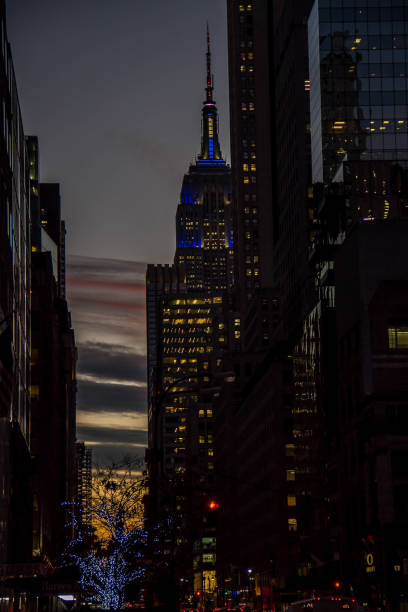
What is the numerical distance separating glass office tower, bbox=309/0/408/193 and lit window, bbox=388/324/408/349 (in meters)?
47.7

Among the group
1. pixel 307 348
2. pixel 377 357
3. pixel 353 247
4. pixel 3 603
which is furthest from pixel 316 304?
pixel 3 603

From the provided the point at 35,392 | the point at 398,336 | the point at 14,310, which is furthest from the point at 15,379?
the point at 35,392

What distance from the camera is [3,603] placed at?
6444cm

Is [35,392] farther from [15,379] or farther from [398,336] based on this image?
[15,379]

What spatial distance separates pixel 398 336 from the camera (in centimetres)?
10481

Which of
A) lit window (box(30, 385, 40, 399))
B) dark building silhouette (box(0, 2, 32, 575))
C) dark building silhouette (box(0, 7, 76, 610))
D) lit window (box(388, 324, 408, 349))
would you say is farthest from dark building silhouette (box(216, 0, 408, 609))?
lit window (box(30, 385, 40, 399))

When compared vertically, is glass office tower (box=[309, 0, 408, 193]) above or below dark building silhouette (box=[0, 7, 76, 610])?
above

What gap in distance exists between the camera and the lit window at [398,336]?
104m

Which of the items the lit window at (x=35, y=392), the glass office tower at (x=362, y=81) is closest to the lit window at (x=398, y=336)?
the glass office tower at (x=362, y=81)

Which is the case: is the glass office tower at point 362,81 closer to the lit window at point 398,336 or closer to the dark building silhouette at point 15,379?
the lit window at point 398,336

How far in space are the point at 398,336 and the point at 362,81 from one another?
57202 millimetres

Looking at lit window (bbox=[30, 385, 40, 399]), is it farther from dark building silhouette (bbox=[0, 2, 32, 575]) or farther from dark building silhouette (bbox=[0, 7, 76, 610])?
dark building silhouette (bbox=[0, 2, 32, 575])

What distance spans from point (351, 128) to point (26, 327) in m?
66.7

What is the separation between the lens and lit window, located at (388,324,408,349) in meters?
104
